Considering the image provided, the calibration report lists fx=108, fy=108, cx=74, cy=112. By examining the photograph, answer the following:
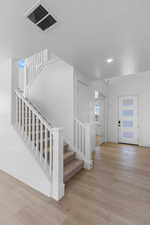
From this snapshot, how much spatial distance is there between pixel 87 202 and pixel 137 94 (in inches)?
A: 173

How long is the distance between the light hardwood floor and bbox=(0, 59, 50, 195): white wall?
0.44 feet

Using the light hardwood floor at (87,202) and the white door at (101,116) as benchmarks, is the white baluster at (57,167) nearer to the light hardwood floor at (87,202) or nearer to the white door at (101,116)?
the light hardwood floor at (87,202)

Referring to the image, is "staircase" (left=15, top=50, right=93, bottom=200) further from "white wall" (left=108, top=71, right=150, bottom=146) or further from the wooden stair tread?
"white wall" (left=108, top=71, right=150, bottom=146)

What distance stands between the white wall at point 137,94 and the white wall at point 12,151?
397 centimetres

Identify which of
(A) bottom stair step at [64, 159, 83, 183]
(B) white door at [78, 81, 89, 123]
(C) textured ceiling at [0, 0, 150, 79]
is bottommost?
(A) bottom stair step at [64, 159, 83, 183]

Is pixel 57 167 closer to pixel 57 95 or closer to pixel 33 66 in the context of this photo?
pixel 57 95

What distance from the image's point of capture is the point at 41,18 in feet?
4.23

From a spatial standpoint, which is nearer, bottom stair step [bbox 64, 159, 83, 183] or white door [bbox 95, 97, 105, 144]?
bottom stair step [bbox 64, 159, 83, 183]

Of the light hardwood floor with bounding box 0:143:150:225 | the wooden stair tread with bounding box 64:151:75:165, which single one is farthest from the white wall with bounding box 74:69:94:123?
the light hardwood floor with bounding box 0:143:150:225

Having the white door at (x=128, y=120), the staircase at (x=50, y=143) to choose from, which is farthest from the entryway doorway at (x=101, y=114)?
the staircase at (x=50, y=143)

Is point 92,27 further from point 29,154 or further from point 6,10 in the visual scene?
point 29,154

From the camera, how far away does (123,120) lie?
4.84 meters

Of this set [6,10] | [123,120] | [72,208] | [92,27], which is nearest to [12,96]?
[6,10]

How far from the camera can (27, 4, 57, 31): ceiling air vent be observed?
3.91ft
